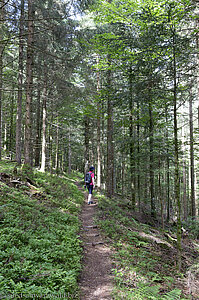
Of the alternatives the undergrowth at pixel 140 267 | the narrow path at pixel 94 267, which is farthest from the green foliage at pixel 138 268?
the narrow path at pixel 94 267

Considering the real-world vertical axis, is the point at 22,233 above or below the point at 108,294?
above

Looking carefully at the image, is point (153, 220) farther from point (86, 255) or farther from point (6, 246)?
point (6, 246)

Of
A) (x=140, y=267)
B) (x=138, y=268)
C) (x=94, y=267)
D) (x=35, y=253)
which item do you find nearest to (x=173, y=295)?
(x=138, y=268)

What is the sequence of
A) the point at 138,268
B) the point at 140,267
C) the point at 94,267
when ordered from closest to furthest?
the point at 94,267, the point at 138,268, the point at 140,267

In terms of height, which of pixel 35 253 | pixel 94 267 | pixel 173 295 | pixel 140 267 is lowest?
pixel 140 267

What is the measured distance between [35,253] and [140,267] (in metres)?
3.21

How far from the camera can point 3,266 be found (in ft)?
11.0

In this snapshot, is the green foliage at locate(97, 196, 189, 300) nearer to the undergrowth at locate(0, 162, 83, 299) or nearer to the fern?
the fern

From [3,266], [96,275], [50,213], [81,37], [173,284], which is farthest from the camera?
[81,37]

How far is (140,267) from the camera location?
17.1 feet

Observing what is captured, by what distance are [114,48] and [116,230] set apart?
30.7 ft

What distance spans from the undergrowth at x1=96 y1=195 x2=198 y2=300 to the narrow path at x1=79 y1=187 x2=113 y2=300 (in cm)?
24

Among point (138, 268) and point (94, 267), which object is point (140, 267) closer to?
point (138, 268)

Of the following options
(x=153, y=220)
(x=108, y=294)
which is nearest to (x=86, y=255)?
(x=108, y=294)
